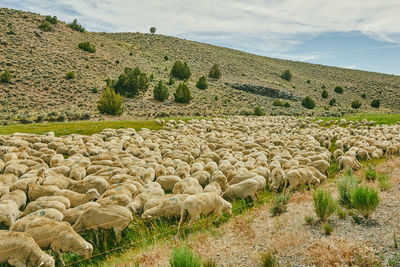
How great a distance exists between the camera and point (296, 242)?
211 inches

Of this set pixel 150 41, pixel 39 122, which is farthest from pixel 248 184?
pixel 150 41

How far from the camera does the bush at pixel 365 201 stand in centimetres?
617

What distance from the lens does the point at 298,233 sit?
19.1ft

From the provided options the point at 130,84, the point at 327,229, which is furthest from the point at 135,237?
the point at 130,84

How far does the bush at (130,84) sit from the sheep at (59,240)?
42.0 meters

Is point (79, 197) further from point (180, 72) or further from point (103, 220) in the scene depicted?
point (180, 72)

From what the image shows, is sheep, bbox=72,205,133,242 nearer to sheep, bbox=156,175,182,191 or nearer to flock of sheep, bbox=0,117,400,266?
flock of sheep, bbox=0,117,400,266

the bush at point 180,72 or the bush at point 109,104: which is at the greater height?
the bush at point 180,72

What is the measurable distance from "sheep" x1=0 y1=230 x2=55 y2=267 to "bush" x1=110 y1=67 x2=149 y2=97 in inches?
1674

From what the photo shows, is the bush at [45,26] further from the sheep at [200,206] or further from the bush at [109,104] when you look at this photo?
the sheep at [200,206]

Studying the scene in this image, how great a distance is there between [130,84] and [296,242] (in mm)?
44604

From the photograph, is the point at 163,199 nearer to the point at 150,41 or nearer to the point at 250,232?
the point at 250,232

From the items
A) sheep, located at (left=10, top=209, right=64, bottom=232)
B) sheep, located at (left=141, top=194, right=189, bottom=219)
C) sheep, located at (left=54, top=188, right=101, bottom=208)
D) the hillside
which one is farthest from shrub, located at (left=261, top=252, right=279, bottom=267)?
the hillside

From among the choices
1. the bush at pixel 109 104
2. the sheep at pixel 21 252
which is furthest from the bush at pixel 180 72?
the sheep at pixel 21 252
